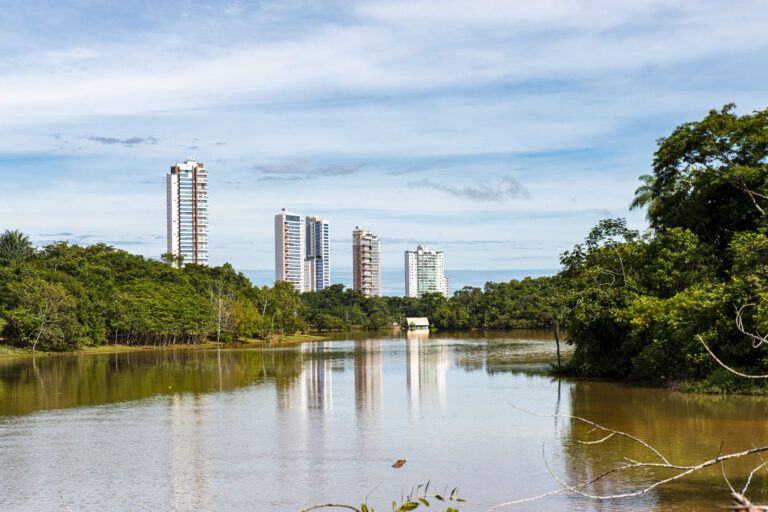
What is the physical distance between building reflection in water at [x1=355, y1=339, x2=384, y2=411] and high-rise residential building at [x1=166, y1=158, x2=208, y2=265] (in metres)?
83.4

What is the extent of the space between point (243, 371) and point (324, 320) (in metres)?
60.6

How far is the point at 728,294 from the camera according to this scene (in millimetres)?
21172

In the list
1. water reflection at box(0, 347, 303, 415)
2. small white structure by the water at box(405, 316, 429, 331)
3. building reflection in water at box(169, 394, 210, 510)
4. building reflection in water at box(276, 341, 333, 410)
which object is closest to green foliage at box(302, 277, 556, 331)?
small white structure by the water at box(405, 316, 429, 331)

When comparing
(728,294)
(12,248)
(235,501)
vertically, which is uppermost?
(12,248)

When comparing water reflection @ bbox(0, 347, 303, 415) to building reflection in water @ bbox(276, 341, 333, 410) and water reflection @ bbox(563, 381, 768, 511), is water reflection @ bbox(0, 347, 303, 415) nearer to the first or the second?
building reflection in water @ bbox(276, 341, 333, 410)

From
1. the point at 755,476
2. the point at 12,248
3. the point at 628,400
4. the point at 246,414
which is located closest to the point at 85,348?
the point at 12,248

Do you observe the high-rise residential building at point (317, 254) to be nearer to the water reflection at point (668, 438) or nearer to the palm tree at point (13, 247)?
the palm tree at point (13, 247)

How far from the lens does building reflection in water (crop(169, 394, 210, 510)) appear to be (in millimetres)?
12000

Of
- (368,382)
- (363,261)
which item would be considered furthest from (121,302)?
(363,261)

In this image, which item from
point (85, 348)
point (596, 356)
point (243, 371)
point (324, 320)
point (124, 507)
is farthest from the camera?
point (324, 320)

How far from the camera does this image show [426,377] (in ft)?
109

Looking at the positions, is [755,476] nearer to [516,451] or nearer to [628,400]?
[516,451]

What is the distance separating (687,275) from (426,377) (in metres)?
12.8

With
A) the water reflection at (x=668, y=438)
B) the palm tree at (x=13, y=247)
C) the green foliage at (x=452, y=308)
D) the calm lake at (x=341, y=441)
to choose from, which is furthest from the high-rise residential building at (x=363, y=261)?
the water reflection at (x=668, y=438)
